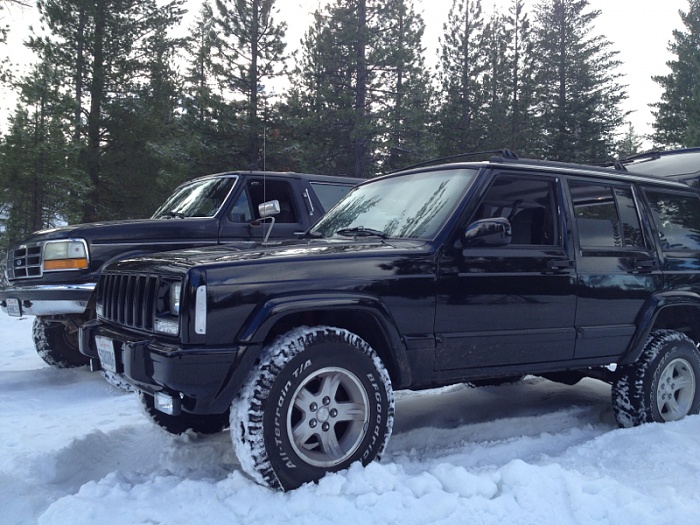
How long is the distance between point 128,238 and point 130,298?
8.91ft

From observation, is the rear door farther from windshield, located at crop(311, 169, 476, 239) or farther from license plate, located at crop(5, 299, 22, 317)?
license plate, located at crop(5, 299, 22, 317)

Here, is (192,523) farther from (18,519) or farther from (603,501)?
(603,501)

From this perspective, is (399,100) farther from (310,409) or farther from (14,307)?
(310,409)

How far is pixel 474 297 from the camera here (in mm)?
3740

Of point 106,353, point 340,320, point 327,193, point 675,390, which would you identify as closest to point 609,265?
point 675,390

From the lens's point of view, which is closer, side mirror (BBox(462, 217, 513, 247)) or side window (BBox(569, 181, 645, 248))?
side mirror (BBox(462, 217, 513, 247))

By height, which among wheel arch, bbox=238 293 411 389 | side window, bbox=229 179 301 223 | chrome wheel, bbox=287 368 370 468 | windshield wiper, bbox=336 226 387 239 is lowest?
chrome wheel, bbox=287 368 370 468

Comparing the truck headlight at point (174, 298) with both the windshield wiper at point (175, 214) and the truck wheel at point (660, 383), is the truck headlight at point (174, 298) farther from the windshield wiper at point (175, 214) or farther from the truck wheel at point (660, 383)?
the windshield wiper at point (175, 214)

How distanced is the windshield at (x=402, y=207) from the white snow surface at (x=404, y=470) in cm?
145

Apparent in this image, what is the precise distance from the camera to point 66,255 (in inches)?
228

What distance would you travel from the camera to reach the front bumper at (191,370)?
293 cm

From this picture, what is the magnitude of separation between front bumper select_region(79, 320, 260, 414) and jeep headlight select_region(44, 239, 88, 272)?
2941mm

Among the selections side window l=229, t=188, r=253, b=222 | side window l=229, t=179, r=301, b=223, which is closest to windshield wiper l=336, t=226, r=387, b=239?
side window l=229, t=179, r=301, b=223

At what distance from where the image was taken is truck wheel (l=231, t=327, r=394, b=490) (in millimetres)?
3023
